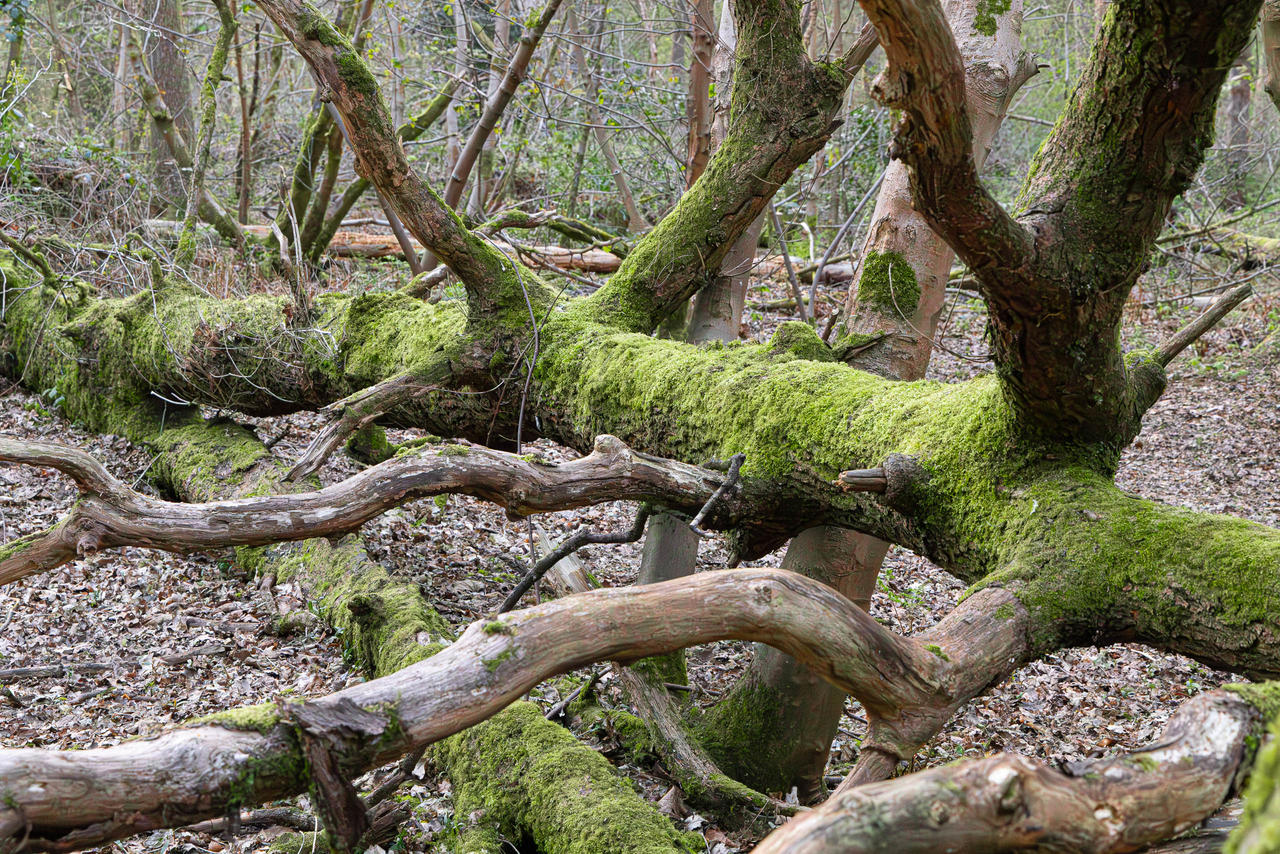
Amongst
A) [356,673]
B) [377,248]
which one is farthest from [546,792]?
[377,248]

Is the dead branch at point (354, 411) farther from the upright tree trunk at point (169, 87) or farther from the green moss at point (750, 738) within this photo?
the upright tree trunk at point (169, 87)

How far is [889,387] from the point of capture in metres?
4.06

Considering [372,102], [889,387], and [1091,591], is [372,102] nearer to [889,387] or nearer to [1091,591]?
[889,387]

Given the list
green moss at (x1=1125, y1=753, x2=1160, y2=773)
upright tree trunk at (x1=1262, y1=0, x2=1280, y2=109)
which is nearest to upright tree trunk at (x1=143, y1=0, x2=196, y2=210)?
upright tree trunk at (x1=1262, y1=0, x2=1280, y2=109)

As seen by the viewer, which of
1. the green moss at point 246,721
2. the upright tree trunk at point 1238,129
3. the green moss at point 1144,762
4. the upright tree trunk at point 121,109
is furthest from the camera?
the upright tree trunk at point 1238,129

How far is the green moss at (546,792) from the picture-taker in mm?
3428

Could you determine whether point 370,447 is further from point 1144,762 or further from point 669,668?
point 1144,762

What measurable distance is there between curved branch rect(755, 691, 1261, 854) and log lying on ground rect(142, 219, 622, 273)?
311 inches

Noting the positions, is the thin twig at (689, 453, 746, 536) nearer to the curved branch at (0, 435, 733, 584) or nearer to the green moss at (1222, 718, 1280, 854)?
the curved branch at (0, 435, 733, 584)

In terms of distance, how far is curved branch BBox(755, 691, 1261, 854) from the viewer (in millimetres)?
1820

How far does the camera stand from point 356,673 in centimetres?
508

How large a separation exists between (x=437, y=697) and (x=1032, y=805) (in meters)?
1.50

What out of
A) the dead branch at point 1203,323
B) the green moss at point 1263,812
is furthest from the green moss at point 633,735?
the green moss at point 1263,812

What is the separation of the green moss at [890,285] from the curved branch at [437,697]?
280 cm
